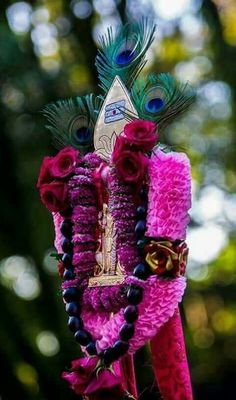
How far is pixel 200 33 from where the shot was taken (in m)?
8.12

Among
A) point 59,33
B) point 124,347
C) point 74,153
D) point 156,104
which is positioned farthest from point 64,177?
point 59,33

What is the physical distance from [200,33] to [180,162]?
5.36 m

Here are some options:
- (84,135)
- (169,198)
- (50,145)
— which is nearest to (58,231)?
(84,135)

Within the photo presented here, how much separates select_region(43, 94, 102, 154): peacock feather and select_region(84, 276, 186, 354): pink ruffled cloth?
0.72 meters

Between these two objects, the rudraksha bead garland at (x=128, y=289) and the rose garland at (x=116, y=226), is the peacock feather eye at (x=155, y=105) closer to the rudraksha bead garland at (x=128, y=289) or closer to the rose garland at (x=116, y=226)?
the rose garland at (x=116, y=226)

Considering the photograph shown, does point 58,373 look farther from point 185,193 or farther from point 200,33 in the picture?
point 185,193

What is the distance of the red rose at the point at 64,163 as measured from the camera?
10.4ft

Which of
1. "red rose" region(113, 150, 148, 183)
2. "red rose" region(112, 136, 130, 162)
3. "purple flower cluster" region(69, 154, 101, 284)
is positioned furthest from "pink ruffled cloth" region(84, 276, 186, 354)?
"red rose" region(112, 136, 130, 162)

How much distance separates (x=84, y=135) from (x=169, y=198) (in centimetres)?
59

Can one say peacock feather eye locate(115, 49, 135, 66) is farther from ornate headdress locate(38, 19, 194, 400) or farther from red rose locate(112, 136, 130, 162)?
red rose locate(112, 136, 130, 162)

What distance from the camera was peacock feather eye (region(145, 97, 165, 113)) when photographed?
Result: 124 inches

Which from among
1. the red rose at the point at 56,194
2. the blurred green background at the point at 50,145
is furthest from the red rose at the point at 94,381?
the blurred green background at the point at 50,145

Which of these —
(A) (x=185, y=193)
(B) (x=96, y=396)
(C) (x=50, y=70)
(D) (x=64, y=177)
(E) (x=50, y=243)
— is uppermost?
(C) (x=50, y=70)

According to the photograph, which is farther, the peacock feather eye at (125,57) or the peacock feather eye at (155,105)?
the peacock feather eye at (125,57)
